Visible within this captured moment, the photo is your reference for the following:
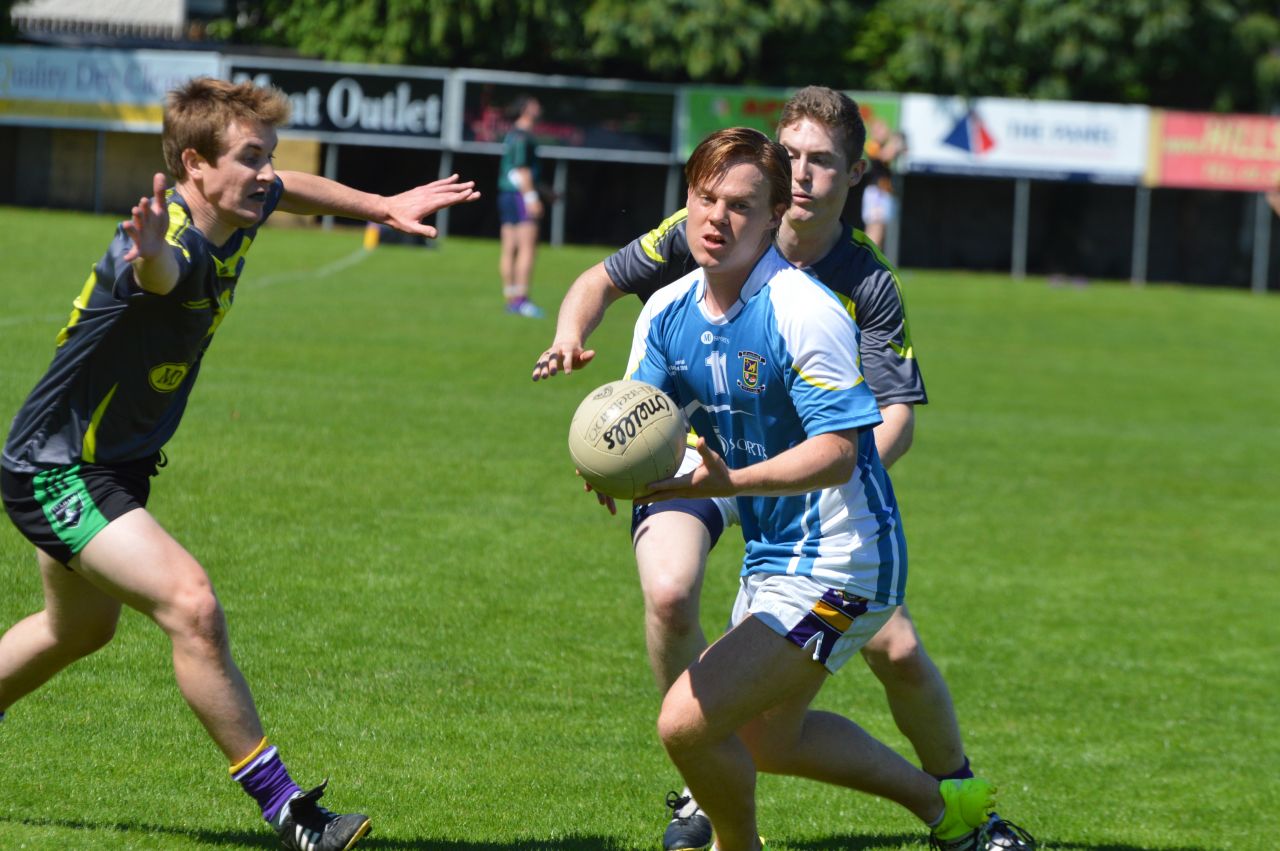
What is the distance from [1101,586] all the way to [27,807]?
6.81 meters

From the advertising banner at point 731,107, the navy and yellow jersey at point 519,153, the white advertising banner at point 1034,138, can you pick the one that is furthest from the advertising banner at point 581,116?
the navy and yellow jersey at point 519,153

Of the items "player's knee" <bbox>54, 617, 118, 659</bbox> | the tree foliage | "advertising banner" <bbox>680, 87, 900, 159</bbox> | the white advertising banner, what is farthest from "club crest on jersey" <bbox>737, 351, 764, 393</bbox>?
the tree foliage

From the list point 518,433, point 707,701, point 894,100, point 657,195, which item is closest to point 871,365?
point 707,701

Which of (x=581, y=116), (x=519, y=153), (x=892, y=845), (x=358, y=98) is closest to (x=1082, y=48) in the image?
(x=581, y=116)

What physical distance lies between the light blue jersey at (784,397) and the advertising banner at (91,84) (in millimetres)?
30552

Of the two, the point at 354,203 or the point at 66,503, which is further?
the point at 354,203

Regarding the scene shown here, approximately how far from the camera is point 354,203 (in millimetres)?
5176

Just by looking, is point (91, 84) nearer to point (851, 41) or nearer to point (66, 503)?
point (851, 41)

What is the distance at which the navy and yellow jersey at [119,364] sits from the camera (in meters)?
4.52

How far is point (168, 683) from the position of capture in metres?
6.45

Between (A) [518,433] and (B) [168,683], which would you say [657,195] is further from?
(B) [168,683]

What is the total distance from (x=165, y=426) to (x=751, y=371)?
5.72 ft

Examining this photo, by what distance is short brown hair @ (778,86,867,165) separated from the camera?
5152 mm

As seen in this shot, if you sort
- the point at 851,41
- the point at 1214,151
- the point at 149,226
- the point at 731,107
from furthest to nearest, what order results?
1. the point at 851,41
2. the point at 1214,151
3. the point at 731,107
4. the point at 149,226
